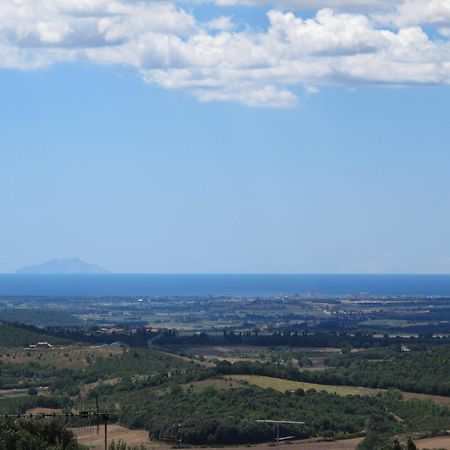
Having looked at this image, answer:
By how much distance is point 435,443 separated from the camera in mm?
85000

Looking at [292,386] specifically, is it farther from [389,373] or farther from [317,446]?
[317,446]

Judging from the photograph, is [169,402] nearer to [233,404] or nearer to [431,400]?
[233,404]

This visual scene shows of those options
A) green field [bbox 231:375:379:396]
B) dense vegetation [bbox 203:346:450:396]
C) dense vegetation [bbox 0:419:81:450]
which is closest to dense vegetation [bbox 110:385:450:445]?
green field [bbox 231:375:379:396]

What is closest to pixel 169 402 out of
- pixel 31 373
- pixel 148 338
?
pixel 31 373

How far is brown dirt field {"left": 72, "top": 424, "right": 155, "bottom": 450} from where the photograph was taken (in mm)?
85537

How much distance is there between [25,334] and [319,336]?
170 feet

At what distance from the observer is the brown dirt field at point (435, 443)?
82.8 m

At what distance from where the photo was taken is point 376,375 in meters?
123

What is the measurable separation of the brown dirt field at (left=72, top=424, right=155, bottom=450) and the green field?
16142 mm

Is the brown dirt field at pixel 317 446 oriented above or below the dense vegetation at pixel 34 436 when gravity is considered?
below

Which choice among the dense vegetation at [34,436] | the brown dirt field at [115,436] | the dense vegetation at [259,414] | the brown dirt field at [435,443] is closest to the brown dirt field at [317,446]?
the dense vegetation at [259,414]

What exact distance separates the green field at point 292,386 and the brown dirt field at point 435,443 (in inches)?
879

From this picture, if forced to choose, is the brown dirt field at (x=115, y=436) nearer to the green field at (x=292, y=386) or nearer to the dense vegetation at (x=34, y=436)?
the green field at (x=292, y=386)

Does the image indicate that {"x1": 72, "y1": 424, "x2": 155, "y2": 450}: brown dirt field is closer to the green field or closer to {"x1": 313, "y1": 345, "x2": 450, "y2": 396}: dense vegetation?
the green field
